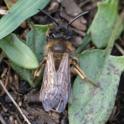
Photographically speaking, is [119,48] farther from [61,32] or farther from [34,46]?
[34,46]

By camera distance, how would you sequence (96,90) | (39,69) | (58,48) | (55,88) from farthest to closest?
1. (58,48)
2. (39,69)
3. (96,90)
4. (55,88)

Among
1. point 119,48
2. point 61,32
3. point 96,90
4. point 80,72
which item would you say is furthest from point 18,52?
point 119,48

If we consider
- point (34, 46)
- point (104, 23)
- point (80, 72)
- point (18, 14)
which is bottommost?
point (80, 72)

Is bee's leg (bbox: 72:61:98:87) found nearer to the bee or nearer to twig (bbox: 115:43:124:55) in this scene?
the bee

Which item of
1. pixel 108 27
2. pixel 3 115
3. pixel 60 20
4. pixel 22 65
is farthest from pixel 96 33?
pixel 3 115

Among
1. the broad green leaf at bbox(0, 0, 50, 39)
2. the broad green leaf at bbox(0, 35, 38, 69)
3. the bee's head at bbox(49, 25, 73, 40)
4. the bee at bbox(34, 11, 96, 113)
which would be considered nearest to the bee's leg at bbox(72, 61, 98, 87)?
the bee at bbox(34, 11, 96, 113)

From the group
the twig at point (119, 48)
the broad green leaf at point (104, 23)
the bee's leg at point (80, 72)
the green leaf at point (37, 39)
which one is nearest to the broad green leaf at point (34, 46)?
the green leaf at point (37, 39)

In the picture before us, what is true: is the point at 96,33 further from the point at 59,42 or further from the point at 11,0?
the point at 11,0
